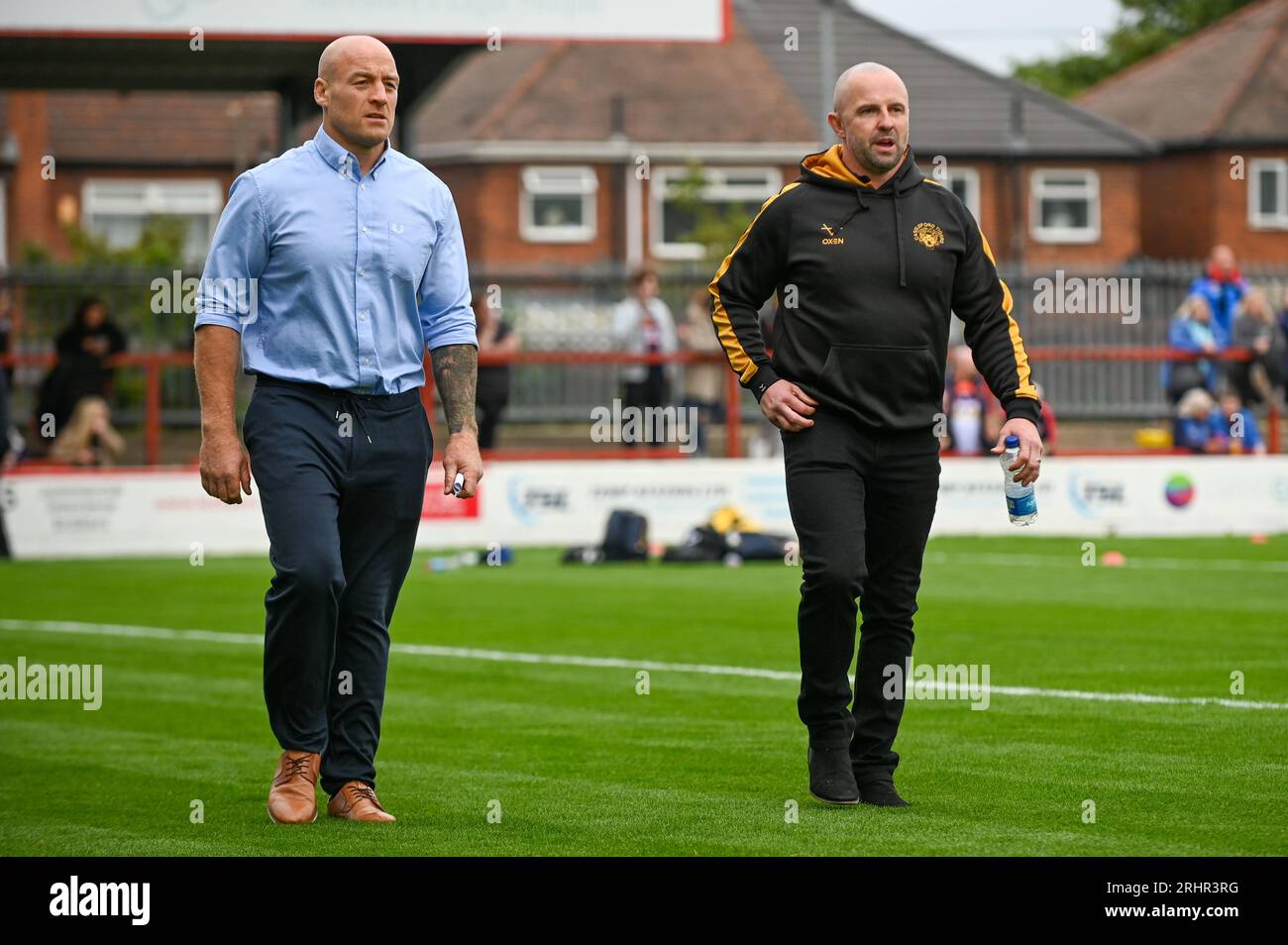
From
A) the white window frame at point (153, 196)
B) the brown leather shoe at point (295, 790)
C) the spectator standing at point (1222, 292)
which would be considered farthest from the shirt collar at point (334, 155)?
the white window frame at point (153, 196)

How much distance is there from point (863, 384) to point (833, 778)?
1.21m

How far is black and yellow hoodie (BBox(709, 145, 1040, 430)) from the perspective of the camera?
722 cm

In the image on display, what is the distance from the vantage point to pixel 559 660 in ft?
40.0

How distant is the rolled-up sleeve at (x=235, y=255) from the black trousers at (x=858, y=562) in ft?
5.63

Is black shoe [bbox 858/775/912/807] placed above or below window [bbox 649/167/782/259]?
below

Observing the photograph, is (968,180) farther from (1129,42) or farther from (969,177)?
(1129,42)

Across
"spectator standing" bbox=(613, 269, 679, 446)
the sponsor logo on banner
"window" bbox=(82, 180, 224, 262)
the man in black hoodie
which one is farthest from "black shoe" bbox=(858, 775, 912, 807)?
"window" bbox=(82, 180, 224, 262)

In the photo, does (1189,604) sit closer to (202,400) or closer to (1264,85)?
(202,400)

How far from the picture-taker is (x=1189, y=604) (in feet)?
47.8

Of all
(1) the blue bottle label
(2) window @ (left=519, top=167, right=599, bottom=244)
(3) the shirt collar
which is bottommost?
(1) the blue bottle label

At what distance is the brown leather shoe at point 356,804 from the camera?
705 cm

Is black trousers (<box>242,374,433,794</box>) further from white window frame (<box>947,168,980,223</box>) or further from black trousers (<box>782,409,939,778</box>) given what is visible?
white window frame (<box>947,168,980,223</box>)

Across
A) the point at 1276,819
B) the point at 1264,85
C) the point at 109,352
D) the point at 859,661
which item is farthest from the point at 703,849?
the point at 1264,85
